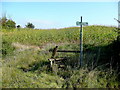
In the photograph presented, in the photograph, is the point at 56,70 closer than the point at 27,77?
No

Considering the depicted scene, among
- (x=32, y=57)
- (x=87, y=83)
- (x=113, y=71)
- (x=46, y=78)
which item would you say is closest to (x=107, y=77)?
(x=113, y=71)

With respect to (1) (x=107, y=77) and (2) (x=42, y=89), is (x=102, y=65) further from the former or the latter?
(2) (x=42, y=89)

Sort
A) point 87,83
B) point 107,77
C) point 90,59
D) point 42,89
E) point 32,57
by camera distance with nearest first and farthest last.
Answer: point 42,89 < point 87,83 < point 107,77 < point 90,59 < point 32,57

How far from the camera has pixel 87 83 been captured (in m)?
5.67

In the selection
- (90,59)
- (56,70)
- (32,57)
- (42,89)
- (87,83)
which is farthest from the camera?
(32,57)

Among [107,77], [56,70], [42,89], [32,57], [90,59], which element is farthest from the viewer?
[32,57]

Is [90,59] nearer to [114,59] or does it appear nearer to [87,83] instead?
[114,59]

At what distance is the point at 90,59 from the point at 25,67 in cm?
295

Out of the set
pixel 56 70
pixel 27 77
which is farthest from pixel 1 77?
pixel 56 70

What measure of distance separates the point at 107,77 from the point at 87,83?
0.89 m

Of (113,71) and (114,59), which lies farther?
(114,59)

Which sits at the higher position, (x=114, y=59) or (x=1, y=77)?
(x=114, y=59)

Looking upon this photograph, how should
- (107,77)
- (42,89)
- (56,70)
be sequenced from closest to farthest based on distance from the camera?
(42,89)
(107,77)
(56,70)

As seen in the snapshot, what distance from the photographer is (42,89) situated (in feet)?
17.3
